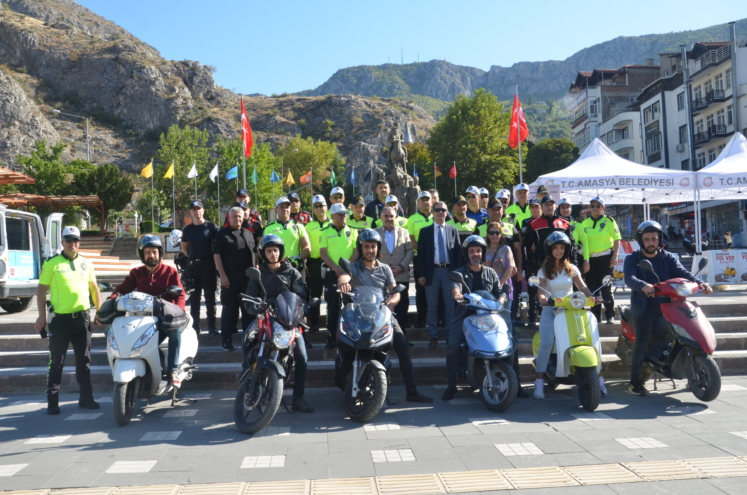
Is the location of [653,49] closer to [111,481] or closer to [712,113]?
[712,113]

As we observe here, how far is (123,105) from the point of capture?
106938mm

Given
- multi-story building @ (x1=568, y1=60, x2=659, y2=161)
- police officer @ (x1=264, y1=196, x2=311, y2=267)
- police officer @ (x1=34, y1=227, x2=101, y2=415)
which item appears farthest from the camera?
multi-story building @ (x1=568, y1=60, x2=659, y2=161)

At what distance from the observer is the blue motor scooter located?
5.93m

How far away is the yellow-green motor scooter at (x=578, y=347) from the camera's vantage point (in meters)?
5.93

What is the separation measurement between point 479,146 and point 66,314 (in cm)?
5153

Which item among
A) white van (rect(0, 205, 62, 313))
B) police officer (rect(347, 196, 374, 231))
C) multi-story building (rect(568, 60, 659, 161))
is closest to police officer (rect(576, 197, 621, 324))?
police officer (rect(347, 196, 374, 231))

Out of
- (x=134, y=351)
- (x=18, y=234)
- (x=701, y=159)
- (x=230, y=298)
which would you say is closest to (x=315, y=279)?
(x=230, y=298)

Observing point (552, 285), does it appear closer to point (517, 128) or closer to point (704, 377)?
point (704, 377)

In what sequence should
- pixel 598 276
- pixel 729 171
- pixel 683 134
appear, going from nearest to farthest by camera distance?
pixel 598 276 < pixel 729 171 < pixel 683 134

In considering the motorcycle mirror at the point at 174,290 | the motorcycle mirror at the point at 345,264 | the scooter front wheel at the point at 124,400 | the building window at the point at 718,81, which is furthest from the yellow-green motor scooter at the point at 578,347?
the building window at the point at 718,81

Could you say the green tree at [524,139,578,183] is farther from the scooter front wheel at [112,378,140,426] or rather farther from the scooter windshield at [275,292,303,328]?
the scooter front wheel at [112,378,140,426]

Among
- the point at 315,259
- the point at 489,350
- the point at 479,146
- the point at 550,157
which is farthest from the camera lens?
the point at 550,157

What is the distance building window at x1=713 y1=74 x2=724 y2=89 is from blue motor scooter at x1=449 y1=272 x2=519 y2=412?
4812 centimetres

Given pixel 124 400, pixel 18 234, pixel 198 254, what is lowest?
pixel 124 400
